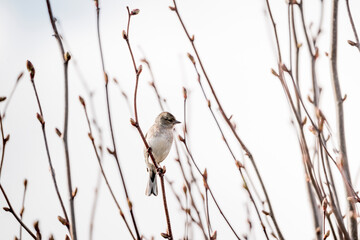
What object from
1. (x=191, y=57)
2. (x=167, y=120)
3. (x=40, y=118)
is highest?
(x=167, y=120)

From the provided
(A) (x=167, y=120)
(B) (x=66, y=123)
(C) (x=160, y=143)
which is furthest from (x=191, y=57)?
(A) (x=167, y=120)

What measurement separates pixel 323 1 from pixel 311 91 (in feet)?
2.85

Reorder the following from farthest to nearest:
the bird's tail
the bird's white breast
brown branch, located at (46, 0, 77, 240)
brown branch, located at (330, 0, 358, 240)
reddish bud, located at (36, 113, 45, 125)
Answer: the bird's tail → the bird's white breast → brown branch, located at (330, 0, 358, 240) → reddish bud, located at (36, 113, 45, 125) → brown branch, located at (46, 0, 77, 240)

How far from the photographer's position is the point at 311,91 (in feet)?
13.3

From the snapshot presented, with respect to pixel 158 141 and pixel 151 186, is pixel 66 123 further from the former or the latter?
pixel 151 186

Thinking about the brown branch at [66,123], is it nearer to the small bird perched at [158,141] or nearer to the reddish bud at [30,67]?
the reddish bud at [30,67]

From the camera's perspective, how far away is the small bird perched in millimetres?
8016

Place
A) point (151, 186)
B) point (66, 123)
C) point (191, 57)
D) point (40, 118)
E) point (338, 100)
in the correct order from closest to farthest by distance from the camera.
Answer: point (66, 123), point (40, 118), point (338, 100), point (191, 57), point (151, 186)

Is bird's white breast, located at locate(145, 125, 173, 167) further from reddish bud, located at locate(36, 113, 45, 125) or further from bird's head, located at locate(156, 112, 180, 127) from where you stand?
reddish bud, located at locate(36, 113, 45, 125)

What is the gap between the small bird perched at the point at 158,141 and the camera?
802 centimetres

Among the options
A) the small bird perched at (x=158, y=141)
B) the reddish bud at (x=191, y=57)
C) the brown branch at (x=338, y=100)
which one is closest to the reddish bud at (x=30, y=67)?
the reddish bud at (x=191, y=57)

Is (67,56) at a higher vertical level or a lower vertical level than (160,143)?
lower

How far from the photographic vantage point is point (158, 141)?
26.4 ft

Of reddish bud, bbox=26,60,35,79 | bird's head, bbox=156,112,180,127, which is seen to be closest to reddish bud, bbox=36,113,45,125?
reddish bud, bbox=26,60,35,79
